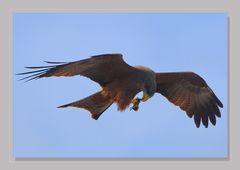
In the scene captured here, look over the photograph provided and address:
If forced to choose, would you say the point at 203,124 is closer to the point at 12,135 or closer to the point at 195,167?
the point at 195,167

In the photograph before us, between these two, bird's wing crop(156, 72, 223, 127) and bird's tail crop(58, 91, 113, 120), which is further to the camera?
bird's wing crop(156, 72, 223, 127)

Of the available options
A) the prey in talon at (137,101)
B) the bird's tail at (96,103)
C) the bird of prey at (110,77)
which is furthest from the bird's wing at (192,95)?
the bird's tail at (96,103)

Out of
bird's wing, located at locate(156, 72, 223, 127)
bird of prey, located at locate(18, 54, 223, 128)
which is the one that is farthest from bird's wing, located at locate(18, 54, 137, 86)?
bird's wing, located at locate(156, 72, 223, 127)

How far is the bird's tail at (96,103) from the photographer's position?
705 cm

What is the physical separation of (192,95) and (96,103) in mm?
1452

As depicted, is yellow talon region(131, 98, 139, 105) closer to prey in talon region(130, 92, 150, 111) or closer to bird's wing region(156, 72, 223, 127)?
prey in talon region(130, 92, 150, 111)

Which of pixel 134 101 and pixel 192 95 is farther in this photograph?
pixel 192 95

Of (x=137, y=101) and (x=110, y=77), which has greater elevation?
(x=110, y=77)

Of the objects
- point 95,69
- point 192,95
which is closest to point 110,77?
point 95,69

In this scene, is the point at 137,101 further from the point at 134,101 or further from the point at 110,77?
the point at 110,77

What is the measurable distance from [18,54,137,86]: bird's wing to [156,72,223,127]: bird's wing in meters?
0.92

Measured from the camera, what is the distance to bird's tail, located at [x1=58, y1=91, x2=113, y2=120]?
705 cm

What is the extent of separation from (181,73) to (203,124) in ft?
2.04

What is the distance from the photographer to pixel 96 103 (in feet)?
23.3
